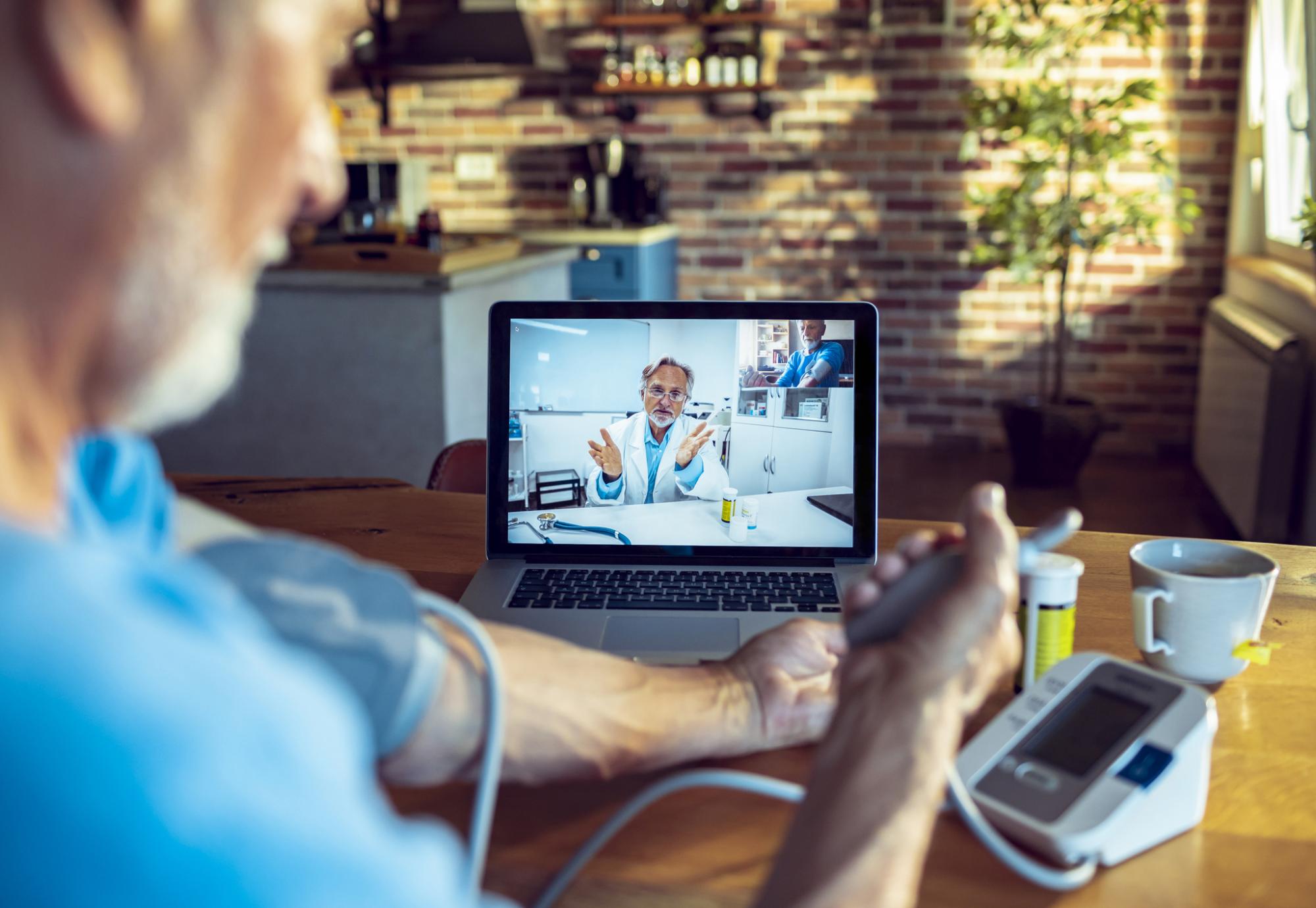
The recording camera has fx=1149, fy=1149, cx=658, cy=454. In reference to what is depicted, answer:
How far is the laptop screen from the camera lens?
3.91ft

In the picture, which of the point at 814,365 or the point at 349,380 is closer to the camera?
the point at 814,365

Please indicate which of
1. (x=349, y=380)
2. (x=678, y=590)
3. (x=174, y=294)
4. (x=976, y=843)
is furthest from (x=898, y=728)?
(x=349, y=380)

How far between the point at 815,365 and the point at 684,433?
16 centimetres

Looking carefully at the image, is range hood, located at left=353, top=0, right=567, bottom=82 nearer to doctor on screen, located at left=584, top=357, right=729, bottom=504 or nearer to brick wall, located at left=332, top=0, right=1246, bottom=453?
brick wall, located at left=332, top=0, right=1246, bottom=453

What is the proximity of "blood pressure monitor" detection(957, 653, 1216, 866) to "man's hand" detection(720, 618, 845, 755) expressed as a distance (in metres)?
0.12

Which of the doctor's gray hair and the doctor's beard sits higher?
the doctor's gray hair

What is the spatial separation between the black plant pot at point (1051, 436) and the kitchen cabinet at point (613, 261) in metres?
1.49

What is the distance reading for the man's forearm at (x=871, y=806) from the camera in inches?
20.9

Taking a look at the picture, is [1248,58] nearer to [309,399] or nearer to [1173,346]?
[1173,346]

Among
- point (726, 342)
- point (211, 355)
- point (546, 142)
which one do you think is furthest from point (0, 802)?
point (546, 142)

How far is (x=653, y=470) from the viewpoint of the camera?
1.20m

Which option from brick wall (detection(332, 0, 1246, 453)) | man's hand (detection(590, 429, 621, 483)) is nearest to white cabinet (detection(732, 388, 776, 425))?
man's hand (detection(590, 429, 621, 483))

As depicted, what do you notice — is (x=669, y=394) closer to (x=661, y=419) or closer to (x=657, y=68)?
(x=661, y=419)

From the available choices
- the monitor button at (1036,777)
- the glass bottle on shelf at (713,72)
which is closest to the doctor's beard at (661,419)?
the monitor button at (1036,777)
